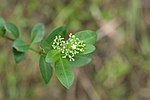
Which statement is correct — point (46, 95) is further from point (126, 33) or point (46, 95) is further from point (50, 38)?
point (50, 38)

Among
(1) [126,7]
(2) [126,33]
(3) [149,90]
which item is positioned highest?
(1) [126,7]

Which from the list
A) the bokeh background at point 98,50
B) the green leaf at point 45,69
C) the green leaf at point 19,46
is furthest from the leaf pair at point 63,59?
the bokeh background at point 98,50

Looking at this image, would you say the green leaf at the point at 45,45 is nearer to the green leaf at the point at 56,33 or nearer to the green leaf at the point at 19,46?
the green leaf at the point at 56,33

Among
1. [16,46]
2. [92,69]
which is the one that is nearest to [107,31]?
[92,69]

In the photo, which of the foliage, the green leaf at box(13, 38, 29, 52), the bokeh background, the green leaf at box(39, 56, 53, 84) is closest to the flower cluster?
the foliage

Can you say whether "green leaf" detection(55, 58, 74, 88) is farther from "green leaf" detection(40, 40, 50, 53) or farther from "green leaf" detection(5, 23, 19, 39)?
"green leaf" detection(5, 23, 19, 39)

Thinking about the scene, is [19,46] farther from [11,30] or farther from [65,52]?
[65,52]

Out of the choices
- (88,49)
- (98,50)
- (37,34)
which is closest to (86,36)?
(88,49)
